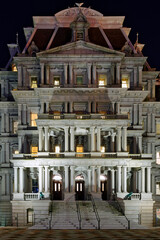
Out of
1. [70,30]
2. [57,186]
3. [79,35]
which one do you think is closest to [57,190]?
[57,186]

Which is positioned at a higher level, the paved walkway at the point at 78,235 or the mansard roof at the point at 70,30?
the mansard roof at the point at 70,30

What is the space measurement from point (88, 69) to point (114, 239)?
30.8 meters

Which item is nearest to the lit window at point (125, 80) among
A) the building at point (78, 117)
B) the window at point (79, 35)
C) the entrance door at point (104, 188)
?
the building at point (78, 117)

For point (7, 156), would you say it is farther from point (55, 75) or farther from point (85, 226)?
point (85, 226)

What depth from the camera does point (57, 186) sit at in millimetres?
49531

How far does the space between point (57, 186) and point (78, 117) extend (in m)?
10.2

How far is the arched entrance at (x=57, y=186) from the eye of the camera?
4931 centimetres

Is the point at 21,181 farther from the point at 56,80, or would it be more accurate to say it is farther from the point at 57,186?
the point at 56,80

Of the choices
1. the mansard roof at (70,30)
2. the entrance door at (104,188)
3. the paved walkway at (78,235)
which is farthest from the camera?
the mansard roof at (70,30)

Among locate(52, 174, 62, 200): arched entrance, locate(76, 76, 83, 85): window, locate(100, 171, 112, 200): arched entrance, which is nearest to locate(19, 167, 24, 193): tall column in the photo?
locate(52, 174, 62, 200): arched entrance

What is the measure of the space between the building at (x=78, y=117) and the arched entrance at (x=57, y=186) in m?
0.13

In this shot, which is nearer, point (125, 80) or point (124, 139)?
point (124, 139)

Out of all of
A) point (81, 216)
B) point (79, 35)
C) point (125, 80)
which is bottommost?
point (81, 216)

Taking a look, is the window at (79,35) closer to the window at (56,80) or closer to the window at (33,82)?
the window at (56,80)
